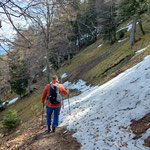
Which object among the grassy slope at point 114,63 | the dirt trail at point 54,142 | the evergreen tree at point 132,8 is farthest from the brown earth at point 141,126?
the evergreen tree at point 132,8

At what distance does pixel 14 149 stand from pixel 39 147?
139cm

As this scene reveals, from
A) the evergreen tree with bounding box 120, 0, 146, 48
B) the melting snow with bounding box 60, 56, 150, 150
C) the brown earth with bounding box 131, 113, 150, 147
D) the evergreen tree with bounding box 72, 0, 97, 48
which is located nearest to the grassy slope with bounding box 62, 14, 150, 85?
the evergreen tree with bounding box 120, 0, 146, 48

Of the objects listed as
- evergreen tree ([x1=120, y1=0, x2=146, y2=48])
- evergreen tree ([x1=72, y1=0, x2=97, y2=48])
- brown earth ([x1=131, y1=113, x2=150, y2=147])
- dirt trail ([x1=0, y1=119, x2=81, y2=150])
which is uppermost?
evergreen tree ([x1=120, y1=0, x2=146, y2=48])

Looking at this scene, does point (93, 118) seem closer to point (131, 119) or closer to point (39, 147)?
point (131, 119)

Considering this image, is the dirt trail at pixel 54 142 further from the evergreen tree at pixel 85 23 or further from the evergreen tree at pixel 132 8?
the evergreen tree at pixel 132 8

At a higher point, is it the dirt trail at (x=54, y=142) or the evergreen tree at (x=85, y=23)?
the evergreen tree at (x=85, y=23)

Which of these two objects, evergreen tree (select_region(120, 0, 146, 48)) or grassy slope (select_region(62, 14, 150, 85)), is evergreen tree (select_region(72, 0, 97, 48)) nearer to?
grassy slope (select_region(62, 14, 150, 85))

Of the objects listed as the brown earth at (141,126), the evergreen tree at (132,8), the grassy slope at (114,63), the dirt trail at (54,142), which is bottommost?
the grassy slope at (114,63)

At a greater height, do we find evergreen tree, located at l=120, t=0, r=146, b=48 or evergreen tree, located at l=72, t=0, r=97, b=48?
evergreen tree, located at l=120, t=0, r=146, b=48

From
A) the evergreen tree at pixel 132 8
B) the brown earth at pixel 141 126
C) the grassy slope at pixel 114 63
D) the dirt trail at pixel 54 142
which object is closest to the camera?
the brown earth at pixel 141 126

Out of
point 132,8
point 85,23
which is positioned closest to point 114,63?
point 132,8

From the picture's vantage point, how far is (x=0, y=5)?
2.32 m

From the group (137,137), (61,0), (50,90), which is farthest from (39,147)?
(61,0)

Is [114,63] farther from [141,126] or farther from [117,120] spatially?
[141,126]
